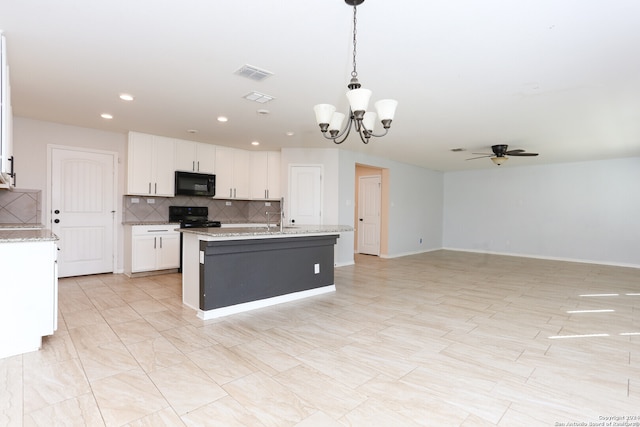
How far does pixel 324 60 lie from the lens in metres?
2.73

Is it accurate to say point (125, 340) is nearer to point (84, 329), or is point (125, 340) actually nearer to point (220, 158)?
point (84, 329)

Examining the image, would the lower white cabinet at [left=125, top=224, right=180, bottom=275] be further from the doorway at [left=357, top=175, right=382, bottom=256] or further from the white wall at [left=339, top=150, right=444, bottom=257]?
the doorway at [left=357, top=175, right=382, bottom=256]

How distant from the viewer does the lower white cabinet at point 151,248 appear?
203 inches

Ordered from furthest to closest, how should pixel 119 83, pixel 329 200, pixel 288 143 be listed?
pixel 329 200
pixel 288 143
pixel 119 83

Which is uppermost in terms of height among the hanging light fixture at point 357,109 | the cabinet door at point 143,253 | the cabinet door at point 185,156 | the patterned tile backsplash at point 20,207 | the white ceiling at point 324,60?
the white ceiling at point 324,60

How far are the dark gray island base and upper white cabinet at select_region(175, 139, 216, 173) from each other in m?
2.97

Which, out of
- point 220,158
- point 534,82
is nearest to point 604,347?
point 534,82

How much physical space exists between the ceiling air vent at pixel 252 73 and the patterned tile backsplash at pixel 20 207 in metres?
4.04

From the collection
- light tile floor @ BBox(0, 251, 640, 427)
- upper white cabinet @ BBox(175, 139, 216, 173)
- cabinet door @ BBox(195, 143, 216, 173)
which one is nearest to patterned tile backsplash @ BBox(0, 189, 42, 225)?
light tile floor @ BBox(0, 251, 640, 427)

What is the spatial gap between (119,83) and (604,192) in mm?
9548

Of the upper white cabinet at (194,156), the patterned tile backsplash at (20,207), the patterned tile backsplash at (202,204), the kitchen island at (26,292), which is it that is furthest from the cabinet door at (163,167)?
the kitchen island at (26,292)

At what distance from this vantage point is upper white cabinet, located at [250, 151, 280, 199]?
22.1 feet

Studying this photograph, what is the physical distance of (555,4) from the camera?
1951 mm

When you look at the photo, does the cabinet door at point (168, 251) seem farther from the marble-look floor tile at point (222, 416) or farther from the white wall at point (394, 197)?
the marble-look floor tile at point (222, 416)
